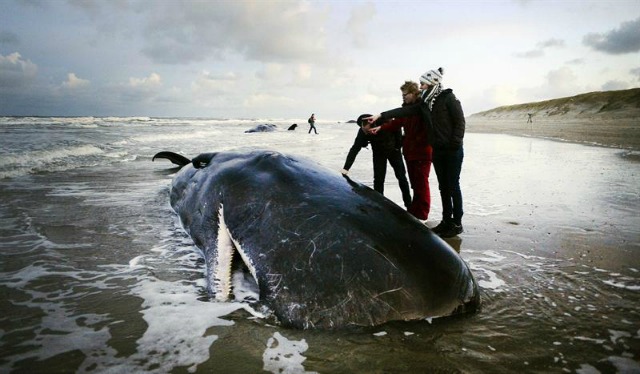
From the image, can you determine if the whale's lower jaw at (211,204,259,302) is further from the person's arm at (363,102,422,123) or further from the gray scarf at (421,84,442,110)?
the gray scarf at (421,84,442,110)

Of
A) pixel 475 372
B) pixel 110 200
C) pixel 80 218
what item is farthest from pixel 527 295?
pixel 110 200

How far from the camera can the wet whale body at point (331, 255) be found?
226 cm

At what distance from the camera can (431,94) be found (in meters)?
5.00

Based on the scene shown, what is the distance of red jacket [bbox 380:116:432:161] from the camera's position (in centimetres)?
542

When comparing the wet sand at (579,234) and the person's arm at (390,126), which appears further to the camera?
the person's arm at (390,126)

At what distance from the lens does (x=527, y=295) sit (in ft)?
9.96

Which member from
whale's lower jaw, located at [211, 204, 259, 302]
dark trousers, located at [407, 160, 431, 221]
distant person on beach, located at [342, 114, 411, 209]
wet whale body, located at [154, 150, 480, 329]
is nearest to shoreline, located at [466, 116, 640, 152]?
distant person on beach, located at [342, 114, 411, 209]

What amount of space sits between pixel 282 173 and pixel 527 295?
2.21 meters


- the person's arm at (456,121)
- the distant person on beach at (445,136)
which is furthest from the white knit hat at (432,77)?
the person's arm at (456,121)

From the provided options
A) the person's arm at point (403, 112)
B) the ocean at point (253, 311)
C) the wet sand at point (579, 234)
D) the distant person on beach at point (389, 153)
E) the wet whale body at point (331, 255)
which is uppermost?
the person's arm at point (403, 112)

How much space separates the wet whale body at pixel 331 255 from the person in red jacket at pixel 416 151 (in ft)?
9.08

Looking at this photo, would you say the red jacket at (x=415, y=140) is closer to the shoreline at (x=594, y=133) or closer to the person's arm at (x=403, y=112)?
the person's arm at (x=403, y=112)

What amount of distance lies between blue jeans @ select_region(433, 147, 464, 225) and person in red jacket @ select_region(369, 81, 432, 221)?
1.29ft

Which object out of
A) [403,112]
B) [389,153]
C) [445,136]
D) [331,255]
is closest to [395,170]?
[389,153]
